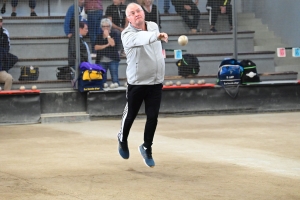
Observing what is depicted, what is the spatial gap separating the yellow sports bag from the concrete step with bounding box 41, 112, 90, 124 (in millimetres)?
811

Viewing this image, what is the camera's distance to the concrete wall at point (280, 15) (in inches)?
607

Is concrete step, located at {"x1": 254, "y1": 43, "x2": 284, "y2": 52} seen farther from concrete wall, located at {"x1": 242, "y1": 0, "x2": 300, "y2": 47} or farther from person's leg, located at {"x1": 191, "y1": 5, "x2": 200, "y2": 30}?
person's leg, located at {"x1": 191, "y1": 5, "x2": 200, "y2": 30}

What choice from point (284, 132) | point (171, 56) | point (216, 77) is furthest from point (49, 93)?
point (284, 132)

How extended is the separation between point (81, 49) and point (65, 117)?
1636 mm

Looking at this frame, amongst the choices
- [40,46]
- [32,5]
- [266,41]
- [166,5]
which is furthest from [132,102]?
[32,5]

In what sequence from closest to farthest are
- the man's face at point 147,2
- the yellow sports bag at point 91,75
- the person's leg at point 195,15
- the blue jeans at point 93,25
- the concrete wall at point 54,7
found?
the yellow sports bag at point 91,75
the blue jeans at point 93,25
the man's face at point 147,2
the concrete wall at point 54,7
the person's leg at point 195,15

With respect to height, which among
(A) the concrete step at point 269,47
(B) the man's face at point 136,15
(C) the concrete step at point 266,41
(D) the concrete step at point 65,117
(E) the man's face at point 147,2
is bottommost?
(D) the concrete step at point 65,117

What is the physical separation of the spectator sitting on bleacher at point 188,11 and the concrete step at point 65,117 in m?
3.48

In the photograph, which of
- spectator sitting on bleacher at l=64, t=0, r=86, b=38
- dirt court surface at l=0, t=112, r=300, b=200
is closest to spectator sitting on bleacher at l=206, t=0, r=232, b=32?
spectator sitting on bleacher at l=64, t=0, r=86, b=38

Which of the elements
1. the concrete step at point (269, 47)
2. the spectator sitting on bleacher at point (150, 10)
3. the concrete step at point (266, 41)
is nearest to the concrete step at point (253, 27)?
the concrete step at point (266, 41)

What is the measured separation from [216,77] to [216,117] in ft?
4.49

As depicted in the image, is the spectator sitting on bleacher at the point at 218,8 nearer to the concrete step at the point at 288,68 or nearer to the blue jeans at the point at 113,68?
the concrete step at the point at 288,68

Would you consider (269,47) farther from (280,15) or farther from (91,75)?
(91,75)

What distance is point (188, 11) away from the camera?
50.1ft
